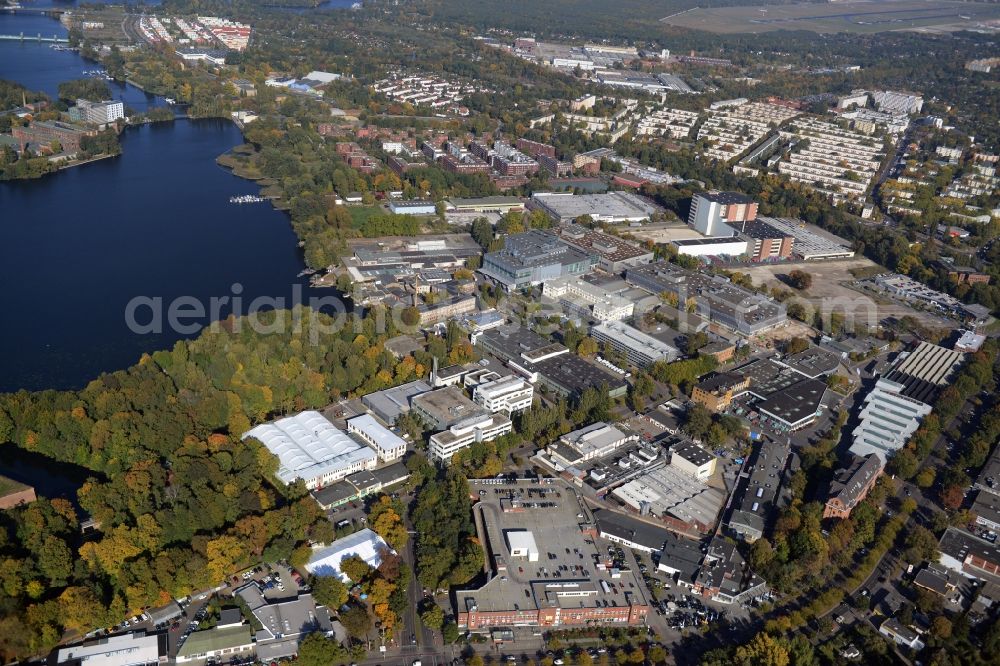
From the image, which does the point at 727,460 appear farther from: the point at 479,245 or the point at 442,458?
the point at 479,245

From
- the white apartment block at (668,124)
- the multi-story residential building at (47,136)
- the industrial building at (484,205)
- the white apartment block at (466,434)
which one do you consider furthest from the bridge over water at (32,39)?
the white apartment block at (466,434)

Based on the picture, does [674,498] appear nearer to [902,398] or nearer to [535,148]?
[902,398]

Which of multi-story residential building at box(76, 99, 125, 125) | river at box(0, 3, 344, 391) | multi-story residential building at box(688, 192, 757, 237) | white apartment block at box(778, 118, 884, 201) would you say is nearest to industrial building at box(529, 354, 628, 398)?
river at box(0, 3, 344, 391)

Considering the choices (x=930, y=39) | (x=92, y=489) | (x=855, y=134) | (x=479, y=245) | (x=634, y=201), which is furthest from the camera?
(x=930, y=39)

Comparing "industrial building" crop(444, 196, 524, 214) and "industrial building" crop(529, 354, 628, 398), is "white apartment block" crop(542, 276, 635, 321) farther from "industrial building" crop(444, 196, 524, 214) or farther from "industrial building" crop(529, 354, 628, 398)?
"industrial building" crop(444, 196, 524, 214)

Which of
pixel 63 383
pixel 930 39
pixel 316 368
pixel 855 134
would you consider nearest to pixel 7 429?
pixel 63 383

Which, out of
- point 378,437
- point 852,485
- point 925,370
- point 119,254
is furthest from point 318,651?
point 119,254

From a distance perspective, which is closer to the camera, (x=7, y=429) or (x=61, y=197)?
(x=7, y=429)
